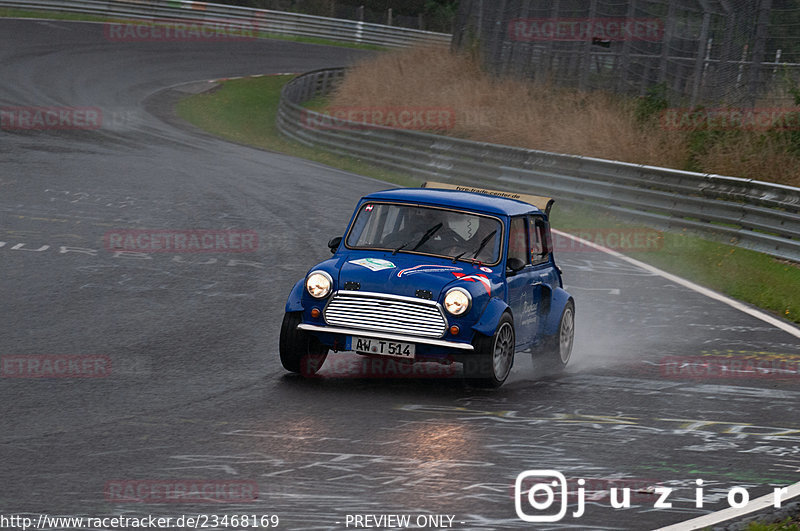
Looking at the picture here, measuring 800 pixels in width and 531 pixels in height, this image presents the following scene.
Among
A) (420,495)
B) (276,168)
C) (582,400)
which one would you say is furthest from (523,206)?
(276,168)

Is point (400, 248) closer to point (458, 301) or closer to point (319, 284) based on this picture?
point (319, 284)

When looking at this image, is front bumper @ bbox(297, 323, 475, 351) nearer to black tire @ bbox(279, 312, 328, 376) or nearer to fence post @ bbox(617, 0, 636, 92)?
black tire @ bbox(279, 312, 328, 376)

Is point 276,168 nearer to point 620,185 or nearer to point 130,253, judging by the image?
point 620,185

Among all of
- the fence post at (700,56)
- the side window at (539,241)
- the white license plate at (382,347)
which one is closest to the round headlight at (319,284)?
the white license plate at (382,347)

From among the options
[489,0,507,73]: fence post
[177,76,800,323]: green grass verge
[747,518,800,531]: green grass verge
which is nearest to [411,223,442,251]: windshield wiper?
[747,518,800,531]: green grass verge

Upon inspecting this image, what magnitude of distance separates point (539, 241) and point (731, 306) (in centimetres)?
432

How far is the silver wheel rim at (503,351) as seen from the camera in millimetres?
8859

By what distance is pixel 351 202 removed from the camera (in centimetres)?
2025

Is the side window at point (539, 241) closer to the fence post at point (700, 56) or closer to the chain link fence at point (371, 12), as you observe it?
the fence post at point (700, 56)

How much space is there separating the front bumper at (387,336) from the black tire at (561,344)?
181 cm

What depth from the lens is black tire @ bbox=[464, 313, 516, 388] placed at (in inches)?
343

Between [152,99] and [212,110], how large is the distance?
80.3 inches

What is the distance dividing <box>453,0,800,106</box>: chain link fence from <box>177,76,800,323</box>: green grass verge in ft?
17.5

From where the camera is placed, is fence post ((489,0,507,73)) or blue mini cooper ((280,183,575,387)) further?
fence post ((489,0,507,73))
